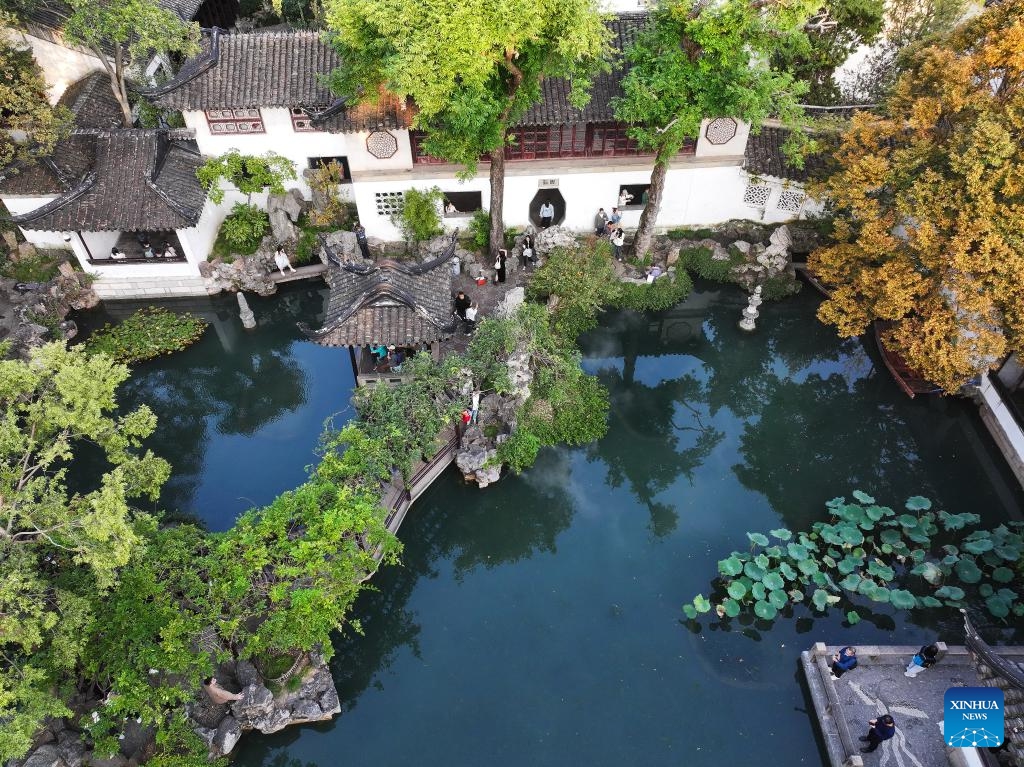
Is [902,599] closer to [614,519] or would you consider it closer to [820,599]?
[820,599]

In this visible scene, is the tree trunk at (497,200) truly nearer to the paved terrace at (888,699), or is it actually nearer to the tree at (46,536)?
the tree at (46,536)

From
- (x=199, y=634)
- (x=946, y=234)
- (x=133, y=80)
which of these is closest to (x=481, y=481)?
(x=199, y=634)

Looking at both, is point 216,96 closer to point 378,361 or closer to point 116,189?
point 116,189

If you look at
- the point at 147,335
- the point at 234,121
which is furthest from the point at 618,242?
the point at 147,335

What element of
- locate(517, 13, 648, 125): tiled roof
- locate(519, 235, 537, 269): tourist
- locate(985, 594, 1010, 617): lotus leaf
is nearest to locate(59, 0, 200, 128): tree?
locate(517, 13, 648, 125): tiled roof

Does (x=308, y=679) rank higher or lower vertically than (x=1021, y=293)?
lower

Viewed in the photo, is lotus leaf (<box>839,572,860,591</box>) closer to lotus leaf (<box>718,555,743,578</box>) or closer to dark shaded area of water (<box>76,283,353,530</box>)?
lotus leaf (<box>718,555,743,578</box>)

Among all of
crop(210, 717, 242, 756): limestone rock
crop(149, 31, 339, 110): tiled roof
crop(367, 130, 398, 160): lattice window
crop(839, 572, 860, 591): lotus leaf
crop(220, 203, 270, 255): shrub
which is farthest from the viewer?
crop(220, 203, 270, 255): shrub
